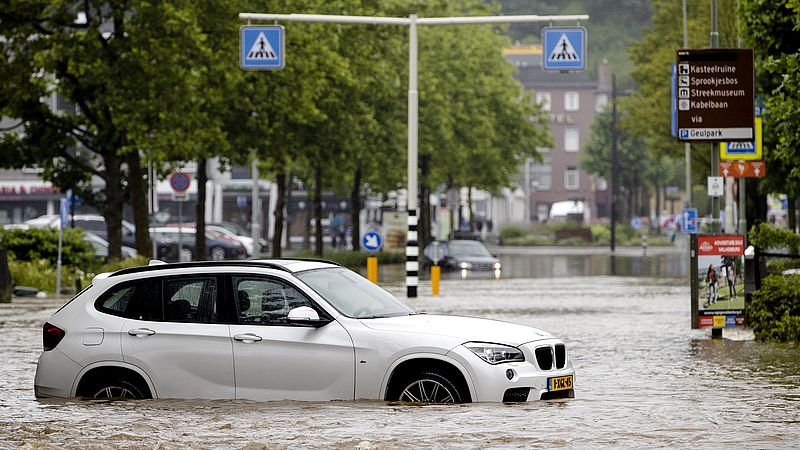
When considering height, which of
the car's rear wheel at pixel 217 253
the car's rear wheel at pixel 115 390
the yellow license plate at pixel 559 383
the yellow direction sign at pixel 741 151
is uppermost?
the yellow direction sign at pixel 741 151

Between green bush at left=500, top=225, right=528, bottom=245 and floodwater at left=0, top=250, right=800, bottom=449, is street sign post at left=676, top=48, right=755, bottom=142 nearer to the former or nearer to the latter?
floodwater at left=0, top=250, right=800, bottom=449

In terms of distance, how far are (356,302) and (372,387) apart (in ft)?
3.08

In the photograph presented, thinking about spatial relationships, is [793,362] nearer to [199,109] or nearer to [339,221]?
[199,109]

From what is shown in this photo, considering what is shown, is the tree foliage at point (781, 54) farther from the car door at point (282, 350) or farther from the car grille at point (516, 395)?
the car door at point (282, 350)

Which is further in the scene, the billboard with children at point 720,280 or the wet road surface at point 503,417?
the billboard with children at point 720,280

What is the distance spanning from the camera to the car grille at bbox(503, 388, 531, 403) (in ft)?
39.8

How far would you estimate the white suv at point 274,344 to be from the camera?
1218 centimetres

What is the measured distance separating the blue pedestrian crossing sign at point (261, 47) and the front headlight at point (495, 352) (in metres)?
22.1

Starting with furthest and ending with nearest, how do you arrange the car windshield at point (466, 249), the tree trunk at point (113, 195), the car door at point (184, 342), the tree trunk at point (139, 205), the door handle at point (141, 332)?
the car windshield at point (466, 249), the tree trunk at point (113, 195), the tree trunk at point (139, 205), the door handle at point (141, 332), the car door at point (184, 342)

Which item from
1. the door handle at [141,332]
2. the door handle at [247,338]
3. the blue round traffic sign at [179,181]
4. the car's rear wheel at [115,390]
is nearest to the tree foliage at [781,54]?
the door handle at [247,338]

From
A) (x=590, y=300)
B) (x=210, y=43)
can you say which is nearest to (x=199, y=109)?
(x=210, y=43)

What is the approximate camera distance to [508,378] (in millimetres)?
12109

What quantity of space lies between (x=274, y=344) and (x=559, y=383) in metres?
2.25

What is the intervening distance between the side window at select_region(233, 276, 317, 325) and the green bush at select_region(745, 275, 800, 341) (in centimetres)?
987
